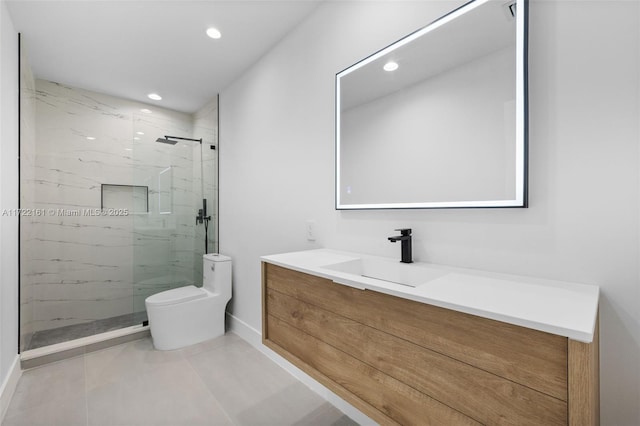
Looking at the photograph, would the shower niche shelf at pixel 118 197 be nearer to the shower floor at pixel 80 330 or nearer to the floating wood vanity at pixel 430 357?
the shower floor at pixel 80 330

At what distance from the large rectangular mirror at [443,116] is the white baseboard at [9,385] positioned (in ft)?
7.44

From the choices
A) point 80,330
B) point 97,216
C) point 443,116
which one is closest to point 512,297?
point 443,116

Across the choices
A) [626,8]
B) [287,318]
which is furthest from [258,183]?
[626,8]

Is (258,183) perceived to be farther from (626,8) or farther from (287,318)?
(626,8)

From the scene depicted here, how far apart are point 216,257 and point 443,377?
252 centimetres

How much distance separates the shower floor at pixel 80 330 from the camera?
2527 mm

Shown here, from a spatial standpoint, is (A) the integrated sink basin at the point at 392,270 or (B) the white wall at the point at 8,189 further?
(B) the white wall at the point at 8,189

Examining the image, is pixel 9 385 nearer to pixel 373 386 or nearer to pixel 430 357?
pixel 373 386

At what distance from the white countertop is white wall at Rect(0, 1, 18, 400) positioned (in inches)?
79.2

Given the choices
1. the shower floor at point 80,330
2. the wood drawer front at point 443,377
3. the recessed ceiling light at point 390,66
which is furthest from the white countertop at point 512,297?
the shower floor at point 80,330

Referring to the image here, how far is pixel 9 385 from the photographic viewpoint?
1.82 m

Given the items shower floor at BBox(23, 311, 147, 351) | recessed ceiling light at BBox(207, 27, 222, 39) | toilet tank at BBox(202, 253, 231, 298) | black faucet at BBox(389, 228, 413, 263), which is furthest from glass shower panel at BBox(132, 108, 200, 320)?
black faucet at BBox(389, 228, 413, 263)

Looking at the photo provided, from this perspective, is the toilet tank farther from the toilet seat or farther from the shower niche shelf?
the shower niche shelf

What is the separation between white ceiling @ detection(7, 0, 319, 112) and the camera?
1882 millimetres
